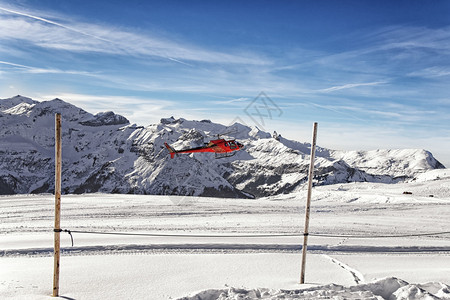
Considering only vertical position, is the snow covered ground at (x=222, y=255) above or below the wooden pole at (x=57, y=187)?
below

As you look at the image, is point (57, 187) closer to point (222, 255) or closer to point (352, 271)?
point (222, 255)

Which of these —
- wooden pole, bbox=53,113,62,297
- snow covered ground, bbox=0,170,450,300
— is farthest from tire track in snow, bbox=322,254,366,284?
wooden pole, bbox=53,113,62,297

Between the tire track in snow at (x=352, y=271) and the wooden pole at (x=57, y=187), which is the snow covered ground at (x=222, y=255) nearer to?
the tire track in snow at (x=352, y=271)

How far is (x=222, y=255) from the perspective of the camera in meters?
11.9

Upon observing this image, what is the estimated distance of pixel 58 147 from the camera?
6.38m

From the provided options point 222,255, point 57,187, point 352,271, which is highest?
point 57,187

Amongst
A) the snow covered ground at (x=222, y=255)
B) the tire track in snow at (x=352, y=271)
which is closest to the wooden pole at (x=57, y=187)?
the snow covered ground at (x=222, y=255)

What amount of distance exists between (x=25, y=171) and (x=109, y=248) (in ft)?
678

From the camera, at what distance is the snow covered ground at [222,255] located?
301 inches

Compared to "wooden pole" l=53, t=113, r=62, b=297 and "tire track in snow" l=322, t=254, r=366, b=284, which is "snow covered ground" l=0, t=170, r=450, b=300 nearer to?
"tire track in snow" l=322, t=254, r=366, b=284

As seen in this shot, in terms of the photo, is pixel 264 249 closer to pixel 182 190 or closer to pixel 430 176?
pixel 430 176

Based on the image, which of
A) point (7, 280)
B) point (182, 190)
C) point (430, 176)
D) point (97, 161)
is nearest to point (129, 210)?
point (7, 280)

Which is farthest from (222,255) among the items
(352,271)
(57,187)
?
(57,187)

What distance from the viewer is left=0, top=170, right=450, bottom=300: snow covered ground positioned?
765 centimetres
